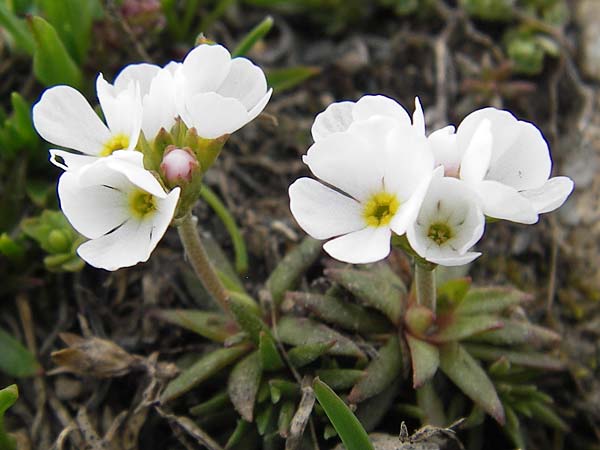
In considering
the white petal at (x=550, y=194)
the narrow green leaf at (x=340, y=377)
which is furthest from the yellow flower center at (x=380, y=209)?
the narrow green leaf at (x=340, y=377)

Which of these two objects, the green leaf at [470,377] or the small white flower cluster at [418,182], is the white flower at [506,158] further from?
the green leaf at [470,377]

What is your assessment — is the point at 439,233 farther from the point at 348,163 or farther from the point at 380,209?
the point at 348,163

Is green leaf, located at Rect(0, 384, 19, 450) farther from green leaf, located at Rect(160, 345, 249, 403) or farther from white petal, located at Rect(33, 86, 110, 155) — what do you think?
white petal, located at Rect(33, 86, 110, 155)

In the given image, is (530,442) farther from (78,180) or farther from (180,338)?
(78,180)

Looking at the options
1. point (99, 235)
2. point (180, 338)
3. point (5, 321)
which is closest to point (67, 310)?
point (5, 321)

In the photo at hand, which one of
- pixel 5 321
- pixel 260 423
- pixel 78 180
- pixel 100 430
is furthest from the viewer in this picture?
pixel 5 321

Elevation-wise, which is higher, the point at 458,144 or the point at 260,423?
the point at 458,144

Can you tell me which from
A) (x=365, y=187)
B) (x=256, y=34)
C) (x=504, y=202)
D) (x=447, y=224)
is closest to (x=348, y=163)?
A: (x=365, y=187)
